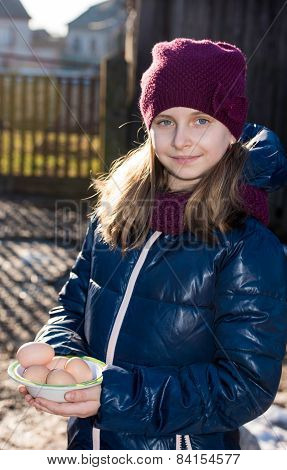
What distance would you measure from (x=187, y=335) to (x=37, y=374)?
0.39m

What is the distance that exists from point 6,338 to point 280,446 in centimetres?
193

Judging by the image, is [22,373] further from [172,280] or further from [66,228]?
[66,228]

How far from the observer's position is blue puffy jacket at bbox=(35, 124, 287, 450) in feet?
5.52

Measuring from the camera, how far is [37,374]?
1774mm

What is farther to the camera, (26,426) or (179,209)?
(26,426)

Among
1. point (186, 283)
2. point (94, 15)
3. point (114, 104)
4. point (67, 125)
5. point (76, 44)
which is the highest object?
point (186, 283)

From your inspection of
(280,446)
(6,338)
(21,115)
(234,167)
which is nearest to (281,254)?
(234,167)

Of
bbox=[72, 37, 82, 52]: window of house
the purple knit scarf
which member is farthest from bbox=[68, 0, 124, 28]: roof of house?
the purple knit scarf

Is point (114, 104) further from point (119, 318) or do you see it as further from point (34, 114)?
point (119, 318)

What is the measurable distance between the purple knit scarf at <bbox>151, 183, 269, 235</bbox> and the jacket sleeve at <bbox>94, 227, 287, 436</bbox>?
0.51 feet

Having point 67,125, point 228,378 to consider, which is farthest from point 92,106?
point 228,378

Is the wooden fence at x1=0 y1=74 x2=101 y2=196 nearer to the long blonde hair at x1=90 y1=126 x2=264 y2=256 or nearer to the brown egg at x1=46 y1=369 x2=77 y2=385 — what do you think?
the long blonde hair at x1=90 y1=126 x2=264 y2=256

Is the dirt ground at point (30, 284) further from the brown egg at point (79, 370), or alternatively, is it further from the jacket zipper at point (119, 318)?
the brown egg at point (79, 370)

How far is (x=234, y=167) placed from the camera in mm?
1907
